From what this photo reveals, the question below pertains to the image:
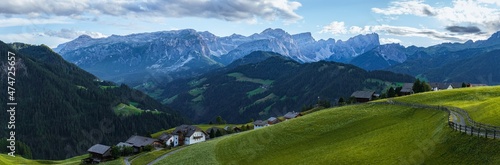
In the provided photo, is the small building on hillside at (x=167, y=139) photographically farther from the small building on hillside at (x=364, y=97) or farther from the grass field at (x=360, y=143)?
the small building on hillside at (x=364, y=97)

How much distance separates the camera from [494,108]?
229 ft

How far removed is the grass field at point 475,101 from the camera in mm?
66062

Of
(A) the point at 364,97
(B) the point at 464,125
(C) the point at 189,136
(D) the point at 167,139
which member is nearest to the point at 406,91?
(A) the point at 364,97

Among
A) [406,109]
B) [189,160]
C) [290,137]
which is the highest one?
[406,109]

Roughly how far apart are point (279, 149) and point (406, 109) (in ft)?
95.2

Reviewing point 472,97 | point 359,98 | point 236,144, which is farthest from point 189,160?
point 359,98

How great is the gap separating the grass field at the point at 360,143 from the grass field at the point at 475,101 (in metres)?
6.16

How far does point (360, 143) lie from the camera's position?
220ft

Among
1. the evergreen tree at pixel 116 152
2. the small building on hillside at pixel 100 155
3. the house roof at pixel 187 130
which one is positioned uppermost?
the house roof at pixel 187 130

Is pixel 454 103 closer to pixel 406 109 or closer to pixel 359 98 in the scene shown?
pixel 406 109

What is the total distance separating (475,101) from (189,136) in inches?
4571

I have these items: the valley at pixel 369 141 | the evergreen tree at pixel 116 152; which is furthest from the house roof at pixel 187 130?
the valley at pixel 369 141

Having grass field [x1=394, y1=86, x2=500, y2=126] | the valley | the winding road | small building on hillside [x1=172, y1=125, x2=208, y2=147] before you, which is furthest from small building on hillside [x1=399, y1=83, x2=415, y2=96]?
small building on hillside [x1=172, y1=125, x2=208, y2=147]

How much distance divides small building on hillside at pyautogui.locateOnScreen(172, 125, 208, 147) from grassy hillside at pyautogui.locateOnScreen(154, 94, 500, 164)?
230 ft
